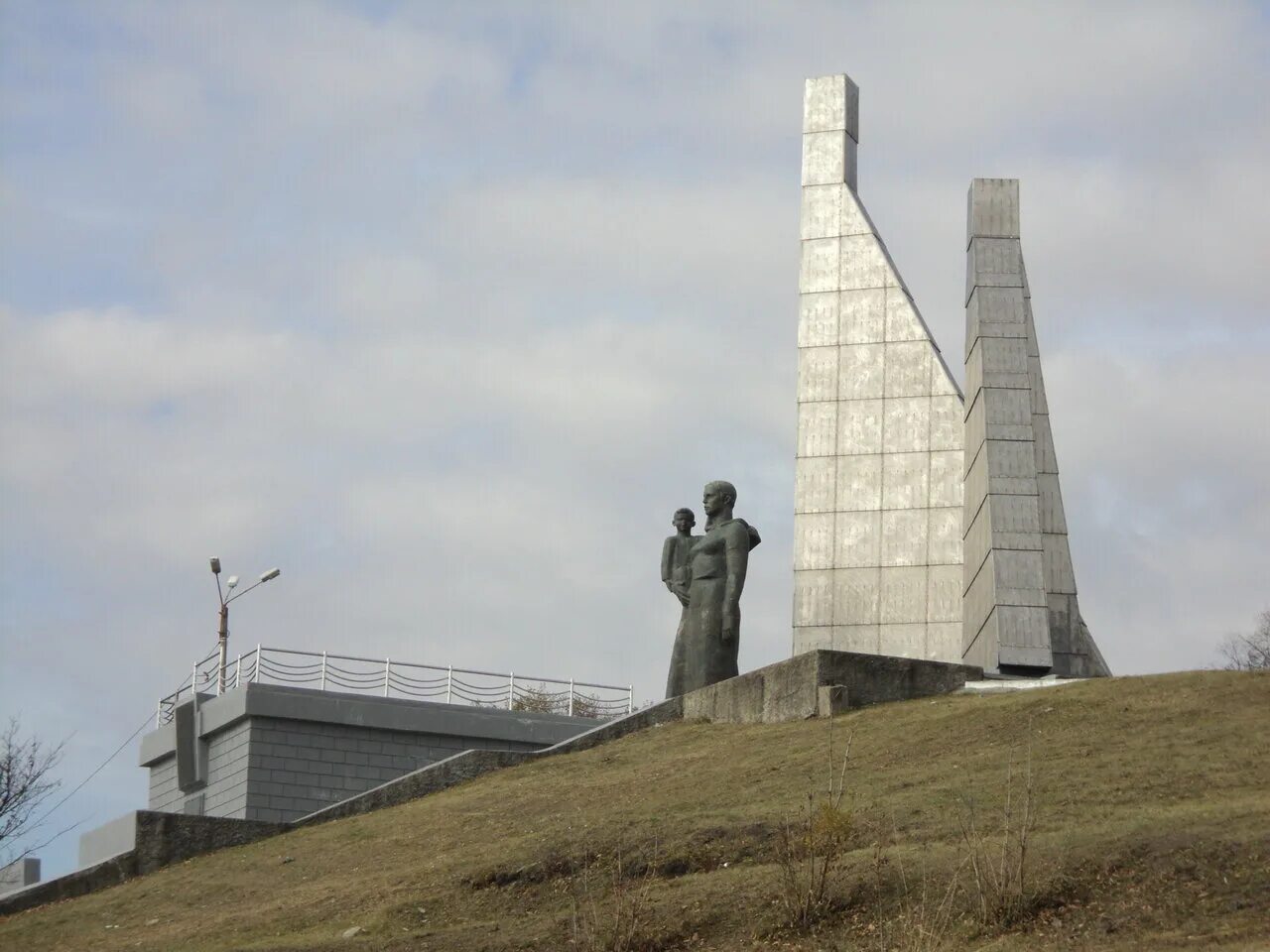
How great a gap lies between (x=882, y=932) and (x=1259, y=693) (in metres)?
5.92

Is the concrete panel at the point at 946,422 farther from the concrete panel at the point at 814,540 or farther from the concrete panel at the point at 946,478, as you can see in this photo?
the concrete panel at the point at 814,540

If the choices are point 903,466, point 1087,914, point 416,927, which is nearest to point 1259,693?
point 1087,914

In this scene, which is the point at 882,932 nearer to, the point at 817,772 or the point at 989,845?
the point at 989,845

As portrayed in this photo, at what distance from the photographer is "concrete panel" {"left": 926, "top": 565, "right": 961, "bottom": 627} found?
2689cm

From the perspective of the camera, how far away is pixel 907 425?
2802cm

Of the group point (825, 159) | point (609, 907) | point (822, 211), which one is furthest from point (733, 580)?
point (609, 907)

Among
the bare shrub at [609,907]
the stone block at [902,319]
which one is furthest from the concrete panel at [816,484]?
the bare shrub at [609,907]

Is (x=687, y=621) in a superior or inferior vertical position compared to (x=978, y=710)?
superior

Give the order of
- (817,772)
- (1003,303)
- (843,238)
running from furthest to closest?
(843,238), (1003,303), (817,772)

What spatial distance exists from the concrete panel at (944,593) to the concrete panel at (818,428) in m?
2.40

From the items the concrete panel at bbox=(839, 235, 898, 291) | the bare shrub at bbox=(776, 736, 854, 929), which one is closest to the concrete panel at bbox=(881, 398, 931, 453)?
the concrete panel at bbox=(839, 235, 898, 291)

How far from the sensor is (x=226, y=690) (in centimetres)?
2566

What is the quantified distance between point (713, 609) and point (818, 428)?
6.44 m

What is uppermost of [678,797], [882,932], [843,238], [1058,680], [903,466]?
[843,238]
